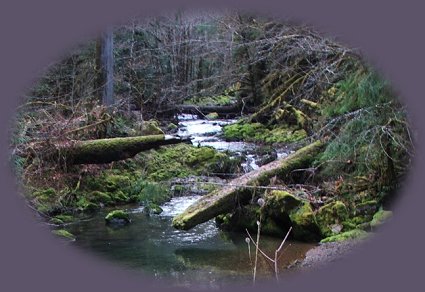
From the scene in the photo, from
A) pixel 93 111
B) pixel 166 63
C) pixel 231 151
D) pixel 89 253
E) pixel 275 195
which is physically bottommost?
pixel 89 253

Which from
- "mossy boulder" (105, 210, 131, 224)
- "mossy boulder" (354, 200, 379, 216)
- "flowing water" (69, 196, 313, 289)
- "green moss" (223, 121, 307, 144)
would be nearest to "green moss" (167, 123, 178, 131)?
"green moss" (223, 121, 307, 144)

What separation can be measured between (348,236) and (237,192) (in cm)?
242

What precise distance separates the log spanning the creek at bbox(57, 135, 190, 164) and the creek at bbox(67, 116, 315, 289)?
143 cm

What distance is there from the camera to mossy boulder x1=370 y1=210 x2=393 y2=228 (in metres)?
8.62

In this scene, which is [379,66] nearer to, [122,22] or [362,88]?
[362,88]

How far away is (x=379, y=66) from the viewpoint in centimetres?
789

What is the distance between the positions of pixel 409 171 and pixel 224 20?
13.5 m

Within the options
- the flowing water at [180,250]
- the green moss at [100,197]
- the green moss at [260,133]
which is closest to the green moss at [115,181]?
the green moss at [100,197]

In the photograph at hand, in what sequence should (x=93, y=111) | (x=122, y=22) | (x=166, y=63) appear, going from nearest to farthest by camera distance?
1. (x=93, y=111)
2. (x=122, y=22)
3. (x=166, y=63)

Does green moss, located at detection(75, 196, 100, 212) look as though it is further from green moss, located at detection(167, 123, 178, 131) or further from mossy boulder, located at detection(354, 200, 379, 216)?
green moss, located at detection(167, 123, 178, 131)

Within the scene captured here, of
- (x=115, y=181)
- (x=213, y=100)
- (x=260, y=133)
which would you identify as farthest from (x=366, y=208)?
(x=213, y=100)

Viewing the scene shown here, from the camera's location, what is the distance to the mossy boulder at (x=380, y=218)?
862cm

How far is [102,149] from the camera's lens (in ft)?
39.7

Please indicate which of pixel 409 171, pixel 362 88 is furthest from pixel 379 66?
pixel 409 171
